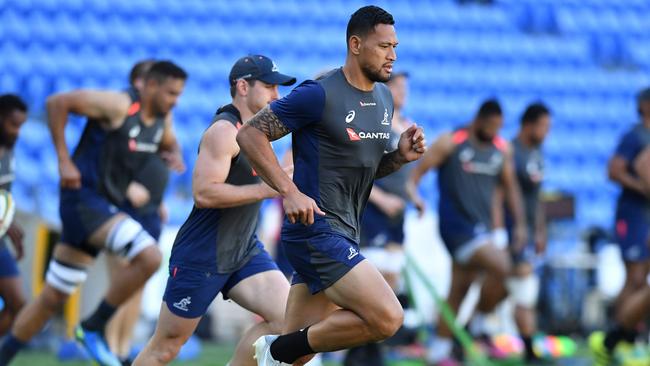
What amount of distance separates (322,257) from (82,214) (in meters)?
3.29

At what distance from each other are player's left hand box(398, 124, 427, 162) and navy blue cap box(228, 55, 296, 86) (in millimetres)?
850

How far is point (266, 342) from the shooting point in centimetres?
614

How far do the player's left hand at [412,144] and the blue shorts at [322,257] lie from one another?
1.90ft

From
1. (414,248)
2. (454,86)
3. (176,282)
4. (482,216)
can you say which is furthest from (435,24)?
(176,282)

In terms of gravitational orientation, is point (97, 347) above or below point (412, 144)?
below

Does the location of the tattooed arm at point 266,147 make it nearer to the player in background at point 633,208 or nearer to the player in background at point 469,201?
the player in background at point 469,201

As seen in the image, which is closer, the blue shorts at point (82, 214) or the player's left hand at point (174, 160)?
the blue shorts at point (82, 214)

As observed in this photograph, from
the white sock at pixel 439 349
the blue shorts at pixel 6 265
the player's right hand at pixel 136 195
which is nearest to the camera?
the blue shorts at pixel 6 265

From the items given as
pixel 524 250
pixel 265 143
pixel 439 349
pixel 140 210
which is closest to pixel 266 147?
pixel 265 143

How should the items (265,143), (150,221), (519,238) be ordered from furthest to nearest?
(519,238) → (150,221) → (265,143)

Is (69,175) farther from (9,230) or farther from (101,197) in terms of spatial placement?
(9,230)

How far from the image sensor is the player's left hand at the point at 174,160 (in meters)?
9.32

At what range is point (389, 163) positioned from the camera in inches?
253

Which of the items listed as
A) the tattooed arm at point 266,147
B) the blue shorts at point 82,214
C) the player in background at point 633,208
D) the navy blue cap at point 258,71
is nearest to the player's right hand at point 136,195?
the blue shorts at point 82,214
